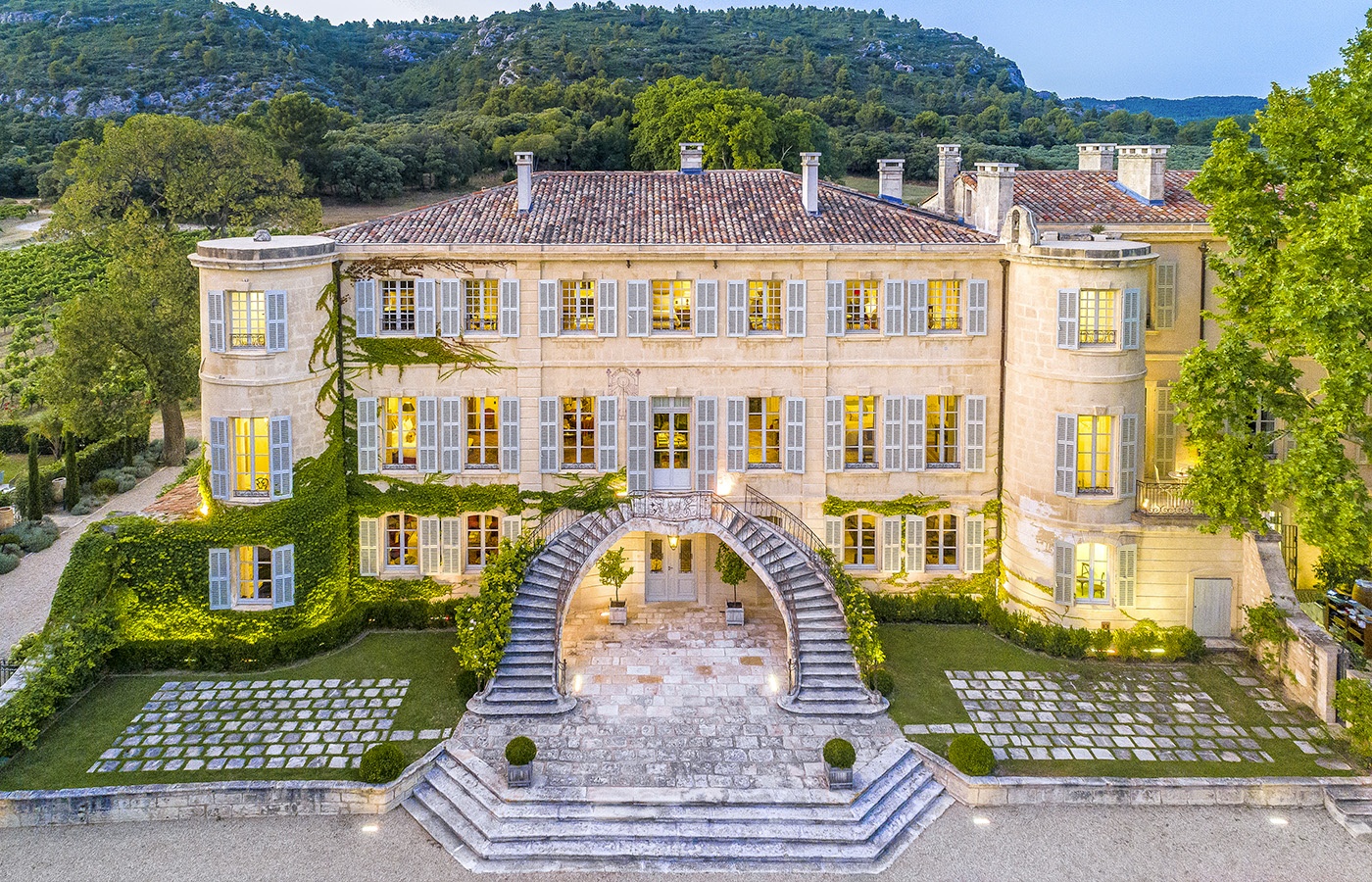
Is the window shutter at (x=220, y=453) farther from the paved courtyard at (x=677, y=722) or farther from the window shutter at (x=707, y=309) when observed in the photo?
the window shutter at (x=707, y=309)

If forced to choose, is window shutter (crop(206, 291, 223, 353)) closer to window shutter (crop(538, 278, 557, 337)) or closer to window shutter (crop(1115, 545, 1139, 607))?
window shutter (crop(538, 278, 557, 337))

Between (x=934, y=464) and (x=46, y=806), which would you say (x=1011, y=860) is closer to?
(x=934, y=464)


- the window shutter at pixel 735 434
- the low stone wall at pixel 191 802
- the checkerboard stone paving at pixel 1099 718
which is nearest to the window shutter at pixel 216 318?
the low stone wall at pixel 191 802

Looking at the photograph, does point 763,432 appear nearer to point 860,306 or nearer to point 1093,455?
point 860,306

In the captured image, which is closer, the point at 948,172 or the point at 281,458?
the point at 281,458

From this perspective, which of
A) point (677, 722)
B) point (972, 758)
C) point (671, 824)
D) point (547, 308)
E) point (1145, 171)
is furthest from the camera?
point (1145, 171)

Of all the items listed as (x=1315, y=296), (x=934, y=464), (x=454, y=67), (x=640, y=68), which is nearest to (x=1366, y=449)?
(x=1315, y=296)

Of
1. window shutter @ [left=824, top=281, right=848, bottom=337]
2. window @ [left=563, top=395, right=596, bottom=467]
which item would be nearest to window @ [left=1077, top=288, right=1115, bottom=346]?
window shutter @ [left=824, top=281, right=848, bottom=337]

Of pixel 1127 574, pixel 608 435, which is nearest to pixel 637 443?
pixel 608 435
